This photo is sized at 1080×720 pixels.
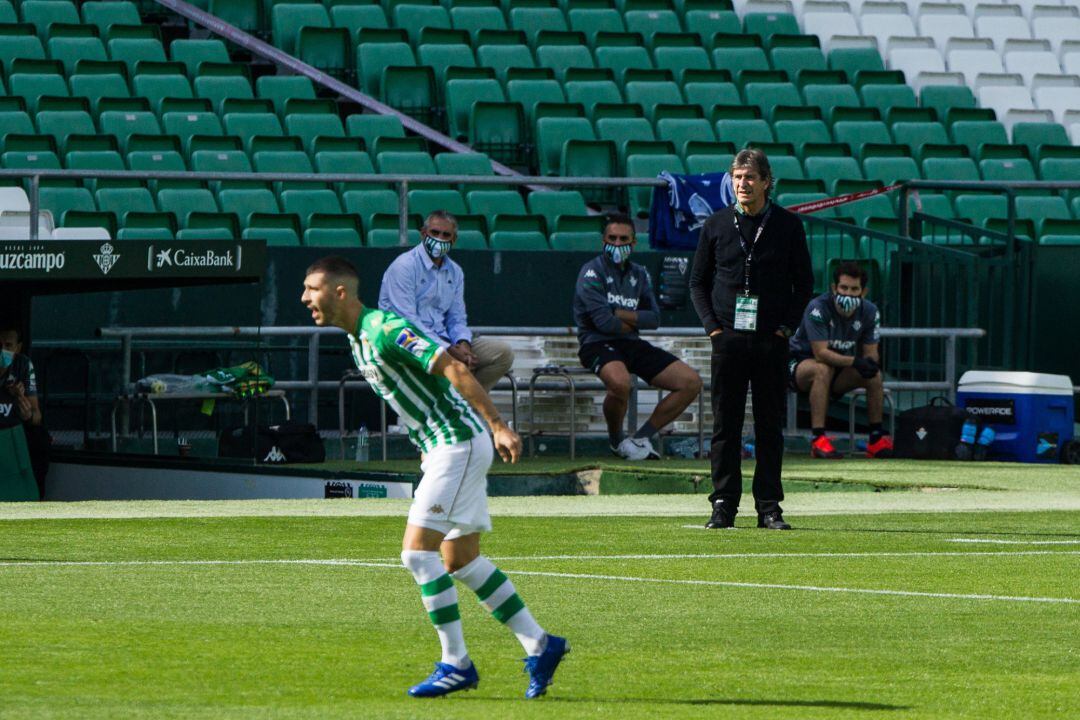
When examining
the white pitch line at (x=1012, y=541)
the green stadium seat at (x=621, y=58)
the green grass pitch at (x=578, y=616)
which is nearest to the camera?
the green grass pitch at (x=578, y=616)

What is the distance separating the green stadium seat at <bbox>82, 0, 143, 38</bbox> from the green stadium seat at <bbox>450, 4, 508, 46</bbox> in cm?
388

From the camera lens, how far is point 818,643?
7086 mm

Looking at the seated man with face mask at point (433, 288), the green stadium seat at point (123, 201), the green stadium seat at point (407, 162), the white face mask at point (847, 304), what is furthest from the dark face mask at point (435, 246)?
the green stadium seat at point (407, 162)

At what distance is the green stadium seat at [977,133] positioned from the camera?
80.8 ft

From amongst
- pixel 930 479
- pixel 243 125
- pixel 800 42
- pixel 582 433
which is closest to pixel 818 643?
pixel 930 479

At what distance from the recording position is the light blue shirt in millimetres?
15273

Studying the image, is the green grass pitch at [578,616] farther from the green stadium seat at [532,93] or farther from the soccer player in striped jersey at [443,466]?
the green stadium seat at [532,93]

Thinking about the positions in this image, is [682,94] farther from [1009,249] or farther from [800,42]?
[1009,249]

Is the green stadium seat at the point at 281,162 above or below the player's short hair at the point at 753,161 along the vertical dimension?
above

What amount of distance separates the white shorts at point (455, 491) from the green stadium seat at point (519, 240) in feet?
43.3

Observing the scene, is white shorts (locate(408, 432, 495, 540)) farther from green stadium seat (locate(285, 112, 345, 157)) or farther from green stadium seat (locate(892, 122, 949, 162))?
green stadium seat (locate(892, 122, 949, 162))

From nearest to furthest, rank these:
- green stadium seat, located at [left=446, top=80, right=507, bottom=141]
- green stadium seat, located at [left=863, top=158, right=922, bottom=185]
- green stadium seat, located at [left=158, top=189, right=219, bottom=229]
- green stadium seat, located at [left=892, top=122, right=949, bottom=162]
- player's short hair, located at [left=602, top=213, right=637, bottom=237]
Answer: player's short hair, located at [left=602, top=213, right=637, bottom=237]
green stadium seat, located at [left=158, top=189, right=219, bottom=229]
green stadium seat, located at [left=446, top=80, right=507, bottom=141]
green stadium seat, located at [left=863, top=158, right=922, bottom=185]
green stadium seat, located at [left=892, top=122, right=949, bottom=162]

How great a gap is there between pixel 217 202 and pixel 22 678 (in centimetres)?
1328

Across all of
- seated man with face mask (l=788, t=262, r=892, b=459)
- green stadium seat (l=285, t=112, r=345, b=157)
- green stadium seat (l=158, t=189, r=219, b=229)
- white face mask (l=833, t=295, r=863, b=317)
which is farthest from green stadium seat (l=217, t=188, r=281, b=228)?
white face mask (l=833, t=295, r=863, b=317)
